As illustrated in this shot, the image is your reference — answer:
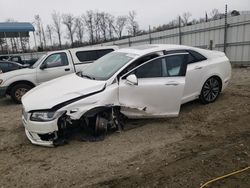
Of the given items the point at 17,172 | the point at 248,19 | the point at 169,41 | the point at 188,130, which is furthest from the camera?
the point at 169,41

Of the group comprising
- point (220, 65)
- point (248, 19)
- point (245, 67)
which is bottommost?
point (245, 67)

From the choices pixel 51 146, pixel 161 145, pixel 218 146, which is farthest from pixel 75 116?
pixel 218 146

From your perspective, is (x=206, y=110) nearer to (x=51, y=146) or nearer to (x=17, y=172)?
(x=51, y=146)

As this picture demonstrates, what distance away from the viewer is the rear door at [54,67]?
907 centimetres

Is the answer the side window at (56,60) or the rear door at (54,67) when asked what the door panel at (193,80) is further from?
the side window at (56,60)

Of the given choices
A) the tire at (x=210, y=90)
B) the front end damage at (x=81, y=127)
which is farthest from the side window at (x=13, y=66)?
the tire at (x=210, y=90)

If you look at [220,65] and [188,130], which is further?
[220,65]

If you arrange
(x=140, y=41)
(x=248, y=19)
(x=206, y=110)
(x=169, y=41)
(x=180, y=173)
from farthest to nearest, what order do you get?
(x=140, y=41), (x=169, y=41), (x=248, y=19), (x=206, y=110), (x=180, y=173)

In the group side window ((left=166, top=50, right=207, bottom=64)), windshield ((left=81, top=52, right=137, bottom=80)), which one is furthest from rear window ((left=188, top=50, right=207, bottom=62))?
windshield ((left=81, top=52, right=137, bottom=80))

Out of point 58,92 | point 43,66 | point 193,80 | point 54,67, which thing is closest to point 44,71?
point 43,66

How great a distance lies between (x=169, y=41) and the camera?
64.8 ft

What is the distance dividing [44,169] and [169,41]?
17.2 m

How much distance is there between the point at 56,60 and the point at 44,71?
0.60 metres

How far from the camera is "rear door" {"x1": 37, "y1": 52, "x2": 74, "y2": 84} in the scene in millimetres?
9070
